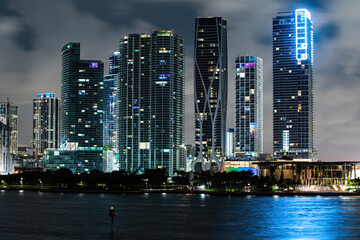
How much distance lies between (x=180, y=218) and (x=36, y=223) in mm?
24640

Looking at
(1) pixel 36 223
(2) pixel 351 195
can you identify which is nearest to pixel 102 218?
(1) pixel 36 223

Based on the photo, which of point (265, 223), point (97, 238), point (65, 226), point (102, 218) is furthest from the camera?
point (102, 218)

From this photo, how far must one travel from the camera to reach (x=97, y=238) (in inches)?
2643

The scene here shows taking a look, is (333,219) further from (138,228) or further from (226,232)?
(138,228)

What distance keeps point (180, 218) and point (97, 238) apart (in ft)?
103

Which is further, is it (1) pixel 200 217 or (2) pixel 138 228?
(1) pixel 200 217

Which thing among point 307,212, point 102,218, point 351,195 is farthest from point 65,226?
point 351,195

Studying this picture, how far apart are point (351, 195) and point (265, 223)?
117 meters

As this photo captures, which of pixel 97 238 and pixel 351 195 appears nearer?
pixel 97 238

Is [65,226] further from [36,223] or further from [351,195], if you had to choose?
[351,195]

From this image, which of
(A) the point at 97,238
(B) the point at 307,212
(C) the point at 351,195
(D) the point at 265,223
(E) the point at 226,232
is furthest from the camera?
(C) the point at 351,195

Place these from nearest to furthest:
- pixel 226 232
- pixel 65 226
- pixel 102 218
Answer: pixel 226 232 < pixel 65 226 < pixel 102 218

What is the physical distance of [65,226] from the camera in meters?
81.7

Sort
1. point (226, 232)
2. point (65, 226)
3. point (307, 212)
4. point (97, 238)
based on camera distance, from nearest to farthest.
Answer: point (97, 238) → point (226, 232) → point (65, 226) → point (307, 212)
